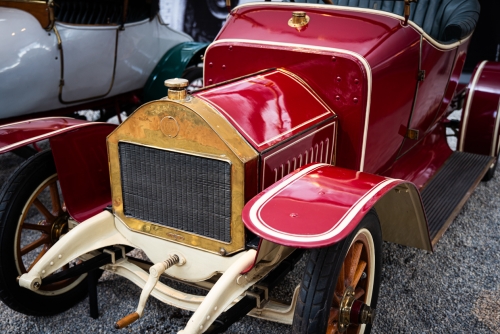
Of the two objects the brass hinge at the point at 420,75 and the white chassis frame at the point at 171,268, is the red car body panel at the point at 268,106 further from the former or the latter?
the brass hinge at the point at 420,75

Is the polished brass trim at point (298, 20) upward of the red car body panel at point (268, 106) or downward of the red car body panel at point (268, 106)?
upward

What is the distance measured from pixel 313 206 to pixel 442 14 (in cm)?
255

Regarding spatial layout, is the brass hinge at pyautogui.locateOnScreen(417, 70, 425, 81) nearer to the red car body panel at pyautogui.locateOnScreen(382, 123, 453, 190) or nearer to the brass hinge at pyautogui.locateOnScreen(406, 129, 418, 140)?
the brass hinge at pyautogui.locateOnScreen(406, 129, 418, 140)

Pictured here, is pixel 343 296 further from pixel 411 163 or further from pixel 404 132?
pixel 411 163

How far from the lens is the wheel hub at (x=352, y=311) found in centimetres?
163

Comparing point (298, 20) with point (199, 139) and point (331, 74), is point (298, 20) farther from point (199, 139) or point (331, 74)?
point (199, 139)

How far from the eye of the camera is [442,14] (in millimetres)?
3412

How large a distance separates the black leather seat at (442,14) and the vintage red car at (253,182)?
0.38m

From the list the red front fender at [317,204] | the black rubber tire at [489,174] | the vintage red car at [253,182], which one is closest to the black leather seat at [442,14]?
the vintage red car at [253,182]

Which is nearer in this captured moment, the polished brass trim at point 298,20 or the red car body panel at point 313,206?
the red car body panel at point 313,206

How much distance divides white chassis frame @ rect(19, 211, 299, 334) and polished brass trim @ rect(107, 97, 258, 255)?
0.18 ft

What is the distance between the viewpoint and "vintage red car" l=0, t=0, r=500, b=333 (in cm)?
152

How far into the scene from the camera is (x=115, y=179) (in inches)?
73.9

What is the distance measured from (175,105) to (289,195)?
0.49m
